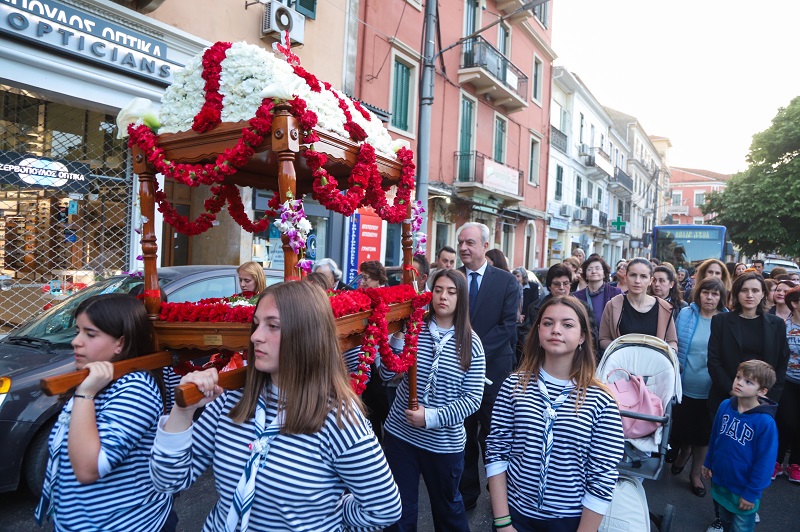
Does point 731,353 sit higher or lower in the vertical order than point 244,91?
lower

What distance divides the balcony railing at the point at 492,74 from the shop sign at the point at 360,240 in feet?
22.8

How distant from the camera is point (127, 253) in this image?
8664 mm

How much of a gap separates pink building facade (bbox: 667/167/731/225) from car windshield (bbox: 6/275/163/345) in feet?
218

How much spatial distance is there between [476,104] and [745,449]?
1605cm

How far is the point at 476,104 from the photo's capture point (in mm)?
18281

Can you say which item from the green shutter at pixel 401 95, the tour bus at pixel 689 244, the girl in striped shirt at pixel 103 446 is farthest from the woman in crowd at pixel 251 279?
the tour bus at pixel 689 244

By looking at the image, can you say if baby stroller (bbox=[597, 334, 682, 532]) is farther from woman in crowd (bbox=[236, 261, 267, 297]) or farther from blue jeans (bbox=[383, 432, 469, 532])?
woman in crowd (bbox=[236, 261, 267, 297])

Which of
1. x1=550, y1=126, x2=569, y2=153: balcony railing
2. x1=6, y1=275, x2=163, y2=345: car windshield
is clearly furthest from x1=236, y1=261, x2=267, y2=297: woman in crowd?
x1=550, y1=126, x2=569, y2=153: balcony railing

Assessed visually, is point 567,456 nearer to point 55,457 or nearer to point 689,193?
point 55,457

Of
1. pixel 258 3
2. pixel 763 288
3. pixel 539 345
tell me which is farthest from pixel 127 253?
pixel 763 288

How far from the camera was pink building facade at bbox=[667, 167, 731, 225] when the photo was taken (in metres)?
62.7

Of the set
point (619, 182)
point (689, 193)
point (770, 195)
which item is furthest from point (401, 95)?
point (689, 193)

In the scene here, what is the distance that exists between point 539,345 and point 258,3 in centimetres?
972

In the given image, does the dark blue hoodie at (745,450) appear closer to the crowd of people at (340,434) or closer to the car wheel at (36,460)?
the crowd of people at (340,434)
